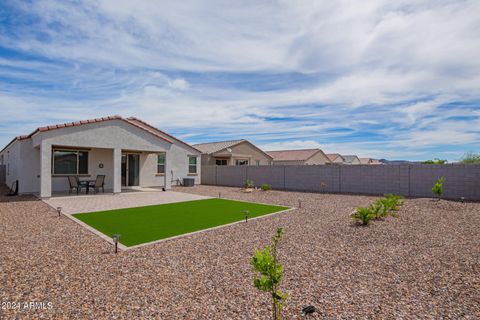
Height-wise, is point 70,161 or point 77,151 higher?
point 77,151

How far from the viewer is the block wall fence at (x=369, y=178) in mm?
14289

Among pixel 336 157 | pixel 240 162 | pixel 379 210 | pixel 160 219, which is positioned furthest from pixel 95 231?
pixel 336 157

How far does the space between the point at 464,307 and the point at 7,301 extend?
233 inches

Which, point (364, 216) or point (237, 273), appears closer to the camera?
point (237, 273)

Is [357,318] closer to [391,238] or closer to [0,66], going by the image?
[391,238]

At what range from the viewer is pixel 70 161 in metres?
15.8

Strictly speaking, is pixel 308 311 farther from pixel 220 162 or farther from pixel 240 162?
pixel 240 162

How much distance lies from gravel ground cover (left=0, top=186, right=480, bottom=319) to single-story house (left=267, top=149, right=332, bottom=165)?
108 feet

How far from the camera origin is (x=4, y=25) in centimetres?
806

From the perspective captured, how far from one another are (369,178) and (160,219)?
13.6 metres

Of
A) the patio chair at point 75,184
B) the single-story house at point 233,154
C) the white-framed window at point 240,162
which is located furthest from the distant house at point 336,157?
the patio chair at point 75,184

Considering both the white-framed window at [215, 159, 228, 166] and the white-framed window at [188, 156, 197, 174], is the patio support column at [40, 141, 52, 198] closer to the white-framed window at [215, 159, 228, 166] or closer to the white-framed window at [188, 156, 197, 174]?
the white-framed window at [188, 156, 197, 174]

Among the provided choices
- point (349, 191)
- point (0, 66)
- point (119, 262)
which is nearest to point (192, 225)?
point (119, 262)

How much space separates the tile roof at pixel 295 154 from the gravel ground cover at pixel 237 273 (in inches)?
1310
